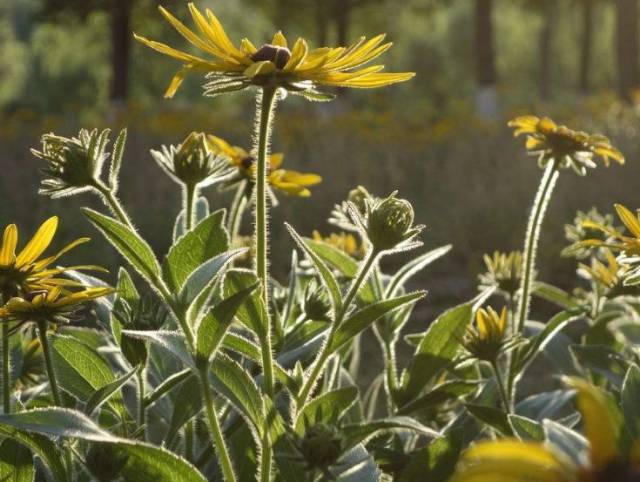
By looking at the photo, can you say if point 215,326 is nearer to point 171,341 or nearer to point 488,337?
point 171,341

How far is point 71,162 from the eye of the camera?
3.68 feet

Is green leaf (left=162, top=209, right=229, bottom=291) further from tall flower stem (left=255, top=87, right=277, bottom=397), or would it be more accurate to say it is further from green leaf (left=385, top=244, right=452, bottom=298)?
green leaf (left=385, top=244, right=452, bottom=298)

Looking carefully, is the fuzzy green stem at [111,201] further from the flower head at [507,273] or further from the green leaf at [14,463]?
the flower head at [507,273]

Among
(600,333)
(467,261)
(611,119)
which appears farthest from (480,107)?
(600,333)

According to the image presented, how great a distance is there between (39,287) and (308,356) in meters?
0.38

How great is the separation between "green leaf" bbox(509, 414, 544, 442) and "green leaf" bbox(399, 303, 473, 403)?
29 centimetres

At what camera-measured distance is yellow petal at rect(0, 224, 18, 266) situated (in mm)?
1061

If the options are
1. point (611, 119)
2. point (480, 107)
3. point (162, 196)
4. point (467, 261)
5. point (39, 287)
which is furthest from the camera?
point (480, 107)

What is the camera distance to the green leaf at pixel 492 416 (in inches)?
46.9

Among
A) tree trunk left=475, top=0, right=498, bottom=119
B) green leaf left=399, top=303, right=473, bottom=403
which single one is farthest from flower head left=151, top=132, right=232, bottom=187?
tree trunk left=475, top=0, right=498, bottom=119

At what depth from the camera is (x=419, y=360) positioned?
4.41 feet

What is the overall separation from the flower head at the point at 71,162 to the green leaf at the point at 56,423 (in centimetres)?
28

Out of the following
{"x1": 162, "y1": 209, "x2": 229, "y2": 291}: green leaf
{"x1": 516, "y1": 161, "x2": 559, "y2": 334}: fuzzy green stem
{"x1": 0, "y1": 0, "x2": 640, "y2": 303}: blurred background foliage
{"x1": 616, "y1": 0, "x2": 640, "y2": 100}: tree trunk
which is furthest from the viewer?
{"x1": 616, "y1": 0, "x2": 640, "y2": 100}: tree trunk

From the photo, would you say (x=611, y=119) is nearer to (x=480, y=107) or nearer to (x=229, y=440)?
(x=480, y=107)
